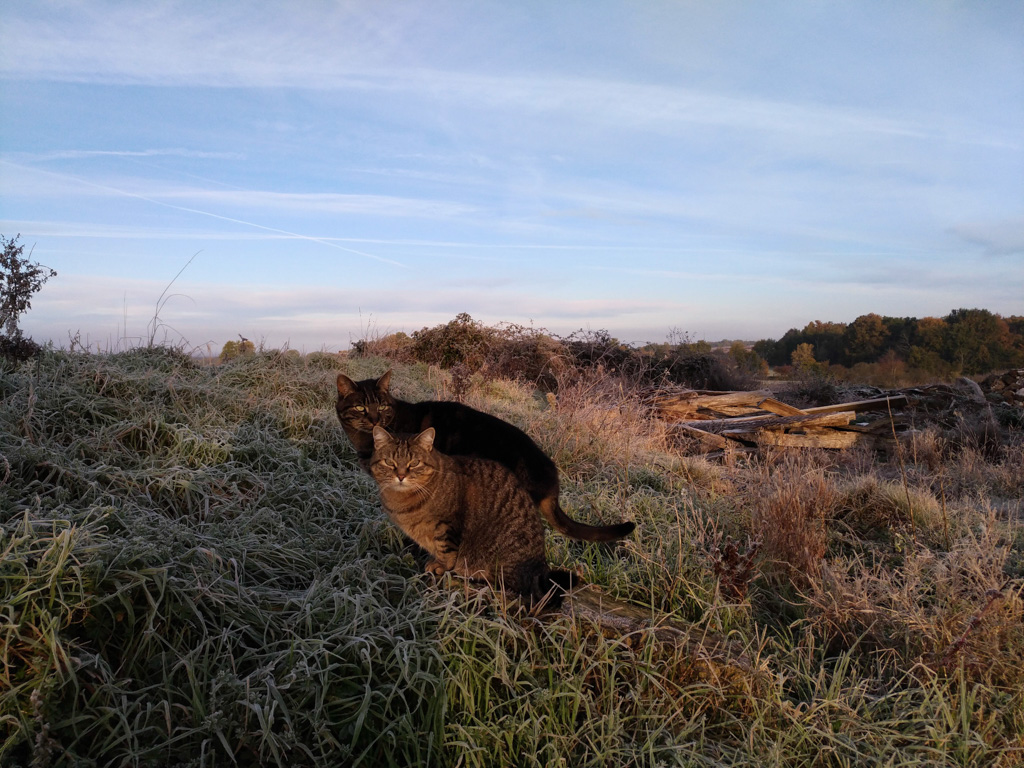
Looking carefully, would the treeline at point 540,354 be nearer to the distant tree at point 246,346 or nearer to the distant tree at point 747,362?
the distant tree at point 747,362

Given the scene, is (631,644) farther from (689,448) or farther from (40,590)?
(689,448)

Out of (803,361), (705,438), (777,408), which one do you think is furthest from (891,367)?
(705,438)

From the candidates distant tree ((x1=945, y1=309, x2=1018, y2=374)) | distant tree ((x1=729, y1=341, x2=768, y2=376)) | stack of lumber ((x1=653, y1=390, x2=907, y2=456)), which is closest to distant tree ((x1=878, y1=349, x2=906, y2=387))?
distant tree ((x1=945, y1=309, x2=1018, y2=374))

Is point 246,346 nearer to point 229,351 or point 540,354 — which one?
point 229,351

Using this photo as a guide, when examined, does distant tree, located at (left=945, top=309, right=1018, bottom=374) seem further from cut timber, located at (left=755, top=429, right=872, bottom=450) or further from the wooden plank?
the wooden plank

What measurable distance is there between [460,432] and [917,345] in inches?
812

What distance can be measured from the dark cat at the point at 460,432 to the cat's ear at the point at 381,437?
0.43 m

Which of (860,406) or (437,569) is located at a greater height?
(860,406)

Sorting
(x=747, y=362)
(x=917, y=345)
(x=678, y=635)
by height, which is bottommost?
(x=678, y=635)

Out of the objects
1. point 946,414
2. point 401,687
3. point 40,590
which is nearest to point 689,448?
point 946,414

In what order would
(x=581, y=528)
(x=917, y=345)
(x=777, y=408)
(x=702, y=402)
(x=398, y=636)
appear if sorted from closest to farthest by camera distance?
(x=398, y=636)
(x=581, y=528)
(x=777, y=408)
(x=702, y=402)
(x=917, y=345)

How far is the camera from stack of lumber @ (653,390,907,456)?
8.77m

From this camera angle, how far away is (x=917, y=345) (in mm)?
19719

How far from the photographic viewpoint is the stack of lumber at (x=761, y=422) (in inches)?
345
